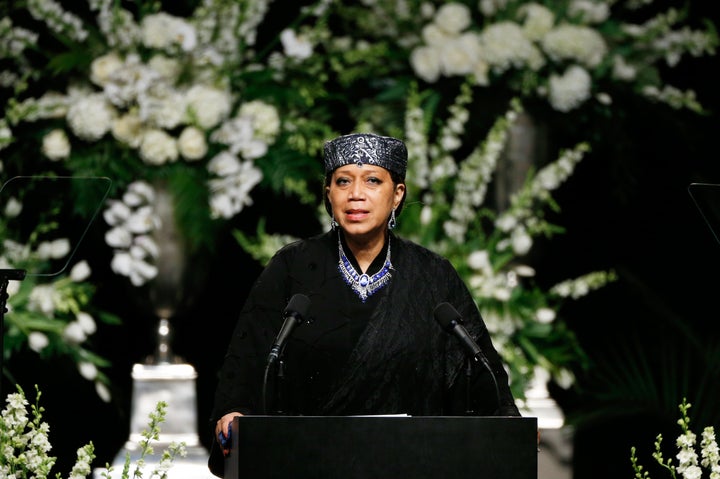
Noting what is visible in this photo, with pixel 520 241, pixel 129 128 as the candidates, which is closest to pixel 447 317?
pixel 520 241

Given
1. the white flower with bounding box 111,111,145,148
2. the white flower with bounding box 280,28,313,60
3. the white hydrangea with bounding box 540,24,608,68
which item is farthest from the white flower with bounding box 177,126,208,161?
the white hydrangea with bounding box 540,24,608,68

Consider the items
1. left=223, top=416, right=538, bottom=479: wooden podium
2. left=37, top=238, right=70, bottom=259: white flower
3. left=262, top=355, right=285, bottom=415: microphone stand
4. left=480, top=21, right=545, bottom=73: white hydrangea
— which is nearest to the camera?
left=223, top=416, right=538, bottom=479: wooden podium

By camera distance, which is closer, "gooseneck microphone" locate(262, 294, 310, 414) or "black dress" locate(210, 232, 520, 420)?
"gooseneck microphone" locate(262, 294, 310, 414)

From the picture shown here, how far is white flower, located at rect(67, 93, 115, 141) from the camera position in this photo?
3.77 meters

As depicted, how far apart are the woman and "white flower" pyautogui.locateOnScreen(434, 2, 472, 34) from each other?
147cm

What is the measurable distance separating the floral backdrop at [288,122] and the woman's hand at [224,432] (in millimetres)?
1396

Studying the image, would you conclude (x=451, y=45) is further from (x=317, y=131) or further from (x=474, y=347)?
(x=474, y=347)

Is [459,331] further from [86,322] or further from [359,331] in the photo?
[86,322]

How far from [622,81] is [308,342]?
2027 millimetres

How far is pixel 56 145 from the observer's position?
3.84 metres

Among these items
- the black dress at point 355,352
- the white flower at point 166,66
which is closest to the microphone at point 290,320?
the black dress at point 355,352

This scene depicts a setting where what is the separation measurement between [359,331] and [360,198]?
0.89 feet

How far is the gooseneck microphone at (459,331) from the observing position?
2328 mm

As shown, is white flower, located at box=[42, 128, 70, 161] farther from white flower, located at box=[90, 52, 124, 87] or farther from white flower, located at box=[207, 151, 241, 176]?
white flower, located at box=[207, 151, 241, 176]
